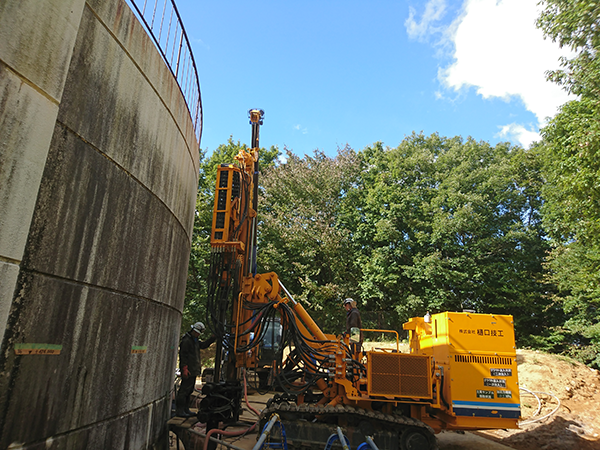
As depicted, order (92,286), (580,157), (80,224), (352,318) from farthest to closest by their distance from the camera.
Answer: (580,157)
(352,318)
(92,286)
(80,224)

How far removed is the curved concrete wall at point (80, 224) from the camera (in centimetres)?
307

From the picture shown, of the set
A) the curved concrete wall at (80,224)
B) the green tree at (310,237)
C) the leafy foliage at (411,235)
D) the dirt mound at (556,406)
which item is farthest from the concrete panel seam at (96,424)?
the green tree at (310,237)

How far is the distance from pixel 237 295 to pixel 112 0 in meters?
4.96

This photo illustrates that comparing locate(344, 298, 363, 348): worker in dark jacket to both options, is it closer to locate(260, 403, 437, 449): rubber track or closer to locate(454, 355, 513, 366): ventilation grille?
locate(260, 403, 437, 449): rubber track

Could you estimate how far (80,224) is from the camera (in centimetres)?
371

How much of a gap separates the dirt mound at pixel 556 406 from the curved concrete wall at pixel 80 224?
356 inches

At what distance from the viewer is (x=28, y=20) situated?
125 inches

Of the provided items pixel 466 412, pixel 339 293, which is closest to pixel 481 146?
pixel 339 293

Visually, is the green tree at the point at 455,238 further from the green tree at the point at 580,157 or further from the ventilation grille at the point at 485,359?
the ventilation grille at the point at 485,359

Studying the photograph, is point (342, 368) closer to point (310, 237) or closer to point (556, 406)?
point (556, 406)

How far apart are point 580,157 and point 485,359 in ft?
22.4

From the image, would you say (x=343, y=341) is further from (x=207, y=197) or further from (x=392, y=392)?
(x=207, y=197)

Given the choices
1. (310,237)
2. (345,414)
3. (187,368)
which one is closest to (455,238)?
(310,237)

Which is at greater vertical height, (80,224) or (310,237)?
(310,237)
